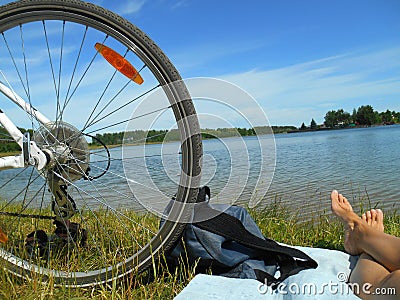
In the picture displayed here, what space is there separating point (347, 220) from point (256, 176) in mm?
2024

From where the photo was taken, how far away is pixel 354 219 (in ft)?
6.60

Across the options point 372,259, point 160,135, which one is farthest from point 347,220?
point 160,135

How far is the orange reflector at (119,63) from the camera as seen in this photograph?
1821mm

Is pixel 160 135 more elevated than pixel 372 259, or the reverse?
pixel 160 135

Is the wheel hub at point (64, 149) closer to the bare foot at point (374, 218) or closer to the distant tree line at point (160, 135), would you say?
the distant tree line at point (160, 135)

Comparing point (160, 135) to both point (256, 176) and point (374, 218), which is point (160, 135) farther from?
point (256, 176)

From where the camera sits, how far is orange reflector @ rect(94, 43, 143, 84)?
1.82 m

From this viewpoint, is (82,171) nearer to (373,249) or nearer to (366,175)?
(373,249)

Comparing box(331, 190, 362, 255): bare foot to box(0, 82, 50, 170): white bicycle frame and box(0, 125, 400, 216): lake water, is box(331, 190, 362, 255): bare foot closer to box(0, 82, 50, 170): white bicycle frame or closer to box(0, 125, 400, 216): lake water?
box(0, 125, 400, 216): lake water

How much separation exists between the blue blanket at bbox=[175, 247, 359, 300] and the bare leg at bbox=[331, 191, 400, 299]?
7 centimetres

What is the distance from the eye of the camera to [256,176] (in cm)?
405

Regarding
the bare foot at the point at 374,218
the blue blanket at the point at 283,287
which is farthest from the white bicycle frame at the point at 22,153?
the bare foot at the point at 374,218

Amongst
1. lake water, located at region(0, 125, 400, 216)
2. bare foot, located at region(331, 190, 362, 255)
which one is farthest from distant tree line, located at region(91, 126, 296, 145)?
bare foot, located at region(331, 190, 362, 255)

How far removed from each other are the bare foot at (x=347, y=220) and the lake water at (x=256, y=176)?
1.25 feet
